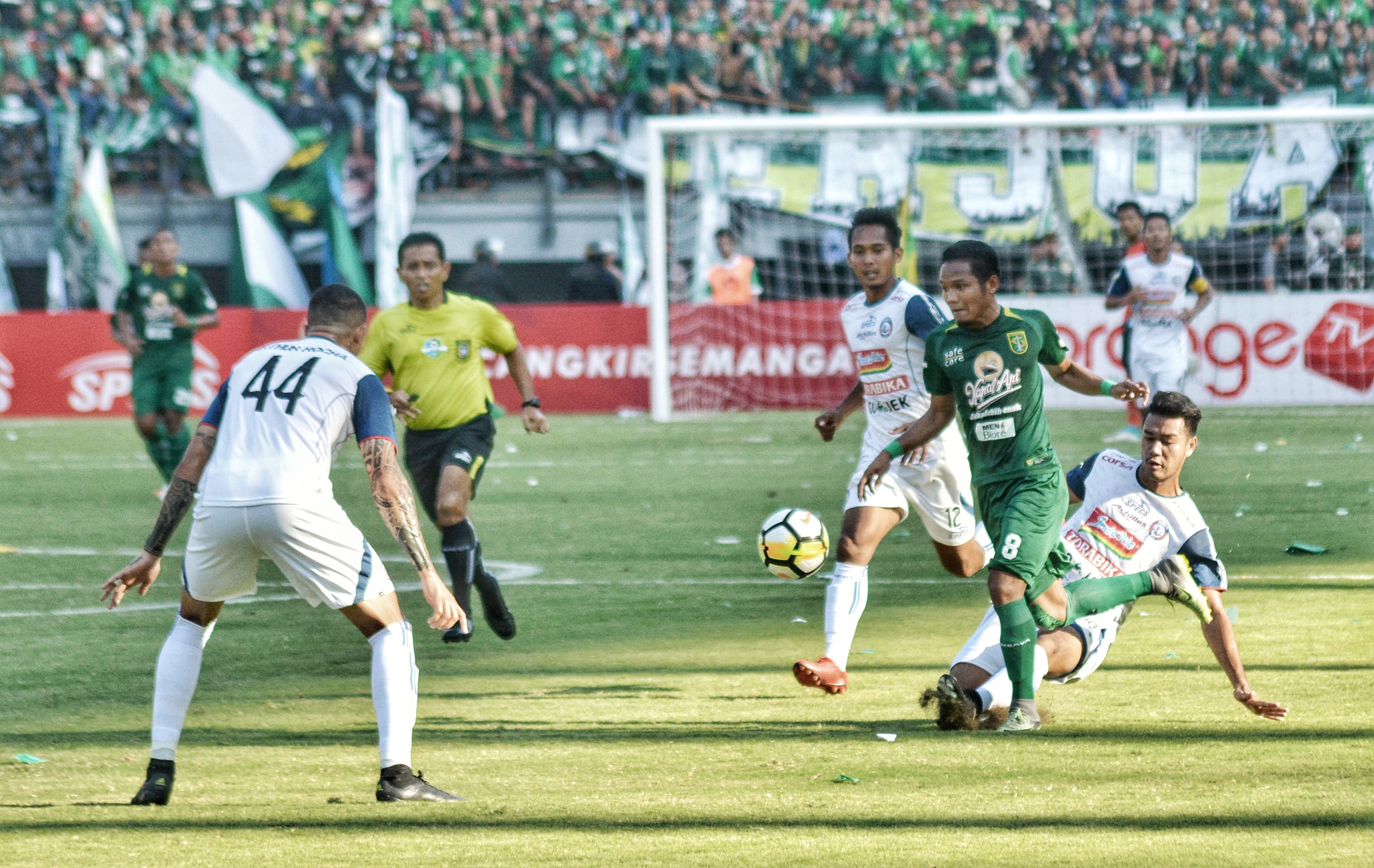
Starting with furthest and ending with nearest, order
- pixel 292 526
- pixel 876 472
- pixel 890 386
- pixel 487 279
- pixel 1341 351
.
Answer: pixel 487 279 → pixel 1341 351 → pixel 890 386 → pixel 876 472 → pixel 292 526

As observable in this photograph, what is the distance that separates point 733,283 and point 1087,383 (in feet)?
50.7

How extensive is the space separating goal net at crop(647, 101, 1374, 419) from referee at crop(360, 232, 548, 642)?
32.2 ft

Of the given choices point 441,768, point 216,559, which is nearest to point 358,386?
point 216,559

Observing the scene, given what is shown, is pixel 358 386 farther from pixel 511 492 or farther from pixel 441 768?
pixel 511 492

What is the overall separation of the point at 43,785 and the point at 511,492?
902 centimetres

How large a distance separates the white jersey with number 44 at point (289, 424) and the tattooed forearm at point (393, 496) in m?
0.06

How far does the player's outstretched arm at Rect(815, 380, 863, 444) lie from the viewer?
299 inches

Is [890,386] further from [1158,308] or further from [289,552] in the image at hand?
[1158,308]

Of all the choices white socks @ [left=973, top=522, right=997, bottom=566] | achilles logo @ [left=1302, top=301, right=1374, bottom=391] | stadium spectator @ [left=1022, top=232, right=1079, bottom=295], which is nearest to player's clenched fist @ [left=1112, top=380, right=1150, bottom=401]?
white socks @ [left=973, top=522, right=997, bottom=566]

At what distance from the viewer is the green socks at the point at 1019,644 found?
19.6 feet

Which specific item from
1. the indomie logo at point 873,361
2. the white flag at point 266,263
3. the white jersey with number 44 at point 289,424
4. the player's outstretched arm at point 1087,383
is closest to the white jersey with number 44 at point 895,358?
the indomie logo at point 873,361

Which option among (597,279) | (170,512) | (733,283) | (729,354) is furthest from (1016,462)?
(597,279)

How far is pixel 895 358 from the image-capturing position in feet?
24.3

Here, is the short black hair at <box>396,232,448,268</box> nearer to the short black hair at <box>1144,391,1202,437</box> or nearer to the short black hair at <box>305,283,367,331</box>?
the short black hair at <box>305,283,367,331</box>
